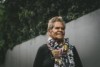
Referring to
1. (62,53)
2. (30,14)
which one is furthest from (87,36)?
(30,14)

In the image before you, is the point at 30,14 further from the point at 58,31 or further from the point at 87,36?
the point at 58,31

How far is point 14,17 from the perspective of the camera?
17.2 m

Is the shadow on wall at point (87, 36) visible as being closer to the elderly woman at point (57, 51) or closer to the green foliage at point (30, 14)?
the green foliage at point (30, 14)

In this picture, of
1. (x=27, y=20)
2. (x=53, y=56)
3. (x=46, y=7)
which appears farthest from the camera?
(x=27, y=20)

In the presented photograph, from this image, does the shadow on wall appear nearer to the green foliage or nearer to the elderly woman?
the green foliage

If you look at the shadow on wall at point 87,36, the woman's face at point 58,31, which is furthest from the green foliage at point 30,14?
the woman's face at point 58,31

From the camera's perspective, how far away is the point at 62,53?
4.57m

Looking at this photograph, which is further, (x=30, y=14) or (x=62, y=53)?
(x=30, y=14)

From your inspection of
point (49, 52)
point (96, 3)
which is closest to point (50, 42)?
point (49, 52)

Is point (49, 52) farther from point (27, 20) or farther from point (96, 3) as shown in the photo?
point (27, 20)

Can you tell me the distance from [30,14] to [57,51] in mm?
8981

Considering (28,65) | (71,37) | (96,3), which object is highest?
(96,3)

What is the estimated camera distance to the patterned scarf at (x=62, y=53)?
4.51 metres

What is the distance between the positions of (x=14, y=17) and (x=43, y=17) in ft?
19.1
